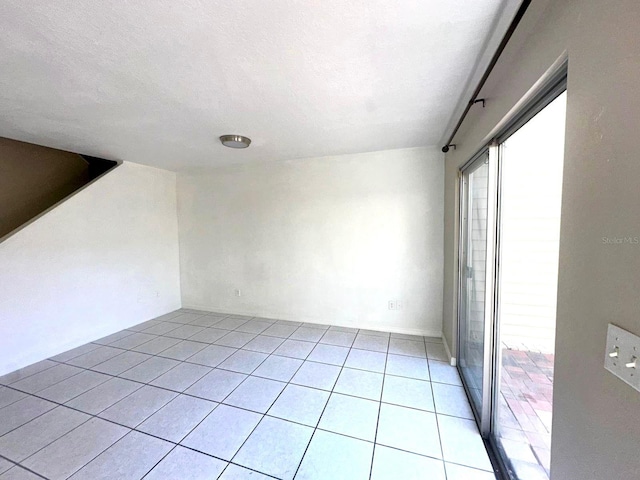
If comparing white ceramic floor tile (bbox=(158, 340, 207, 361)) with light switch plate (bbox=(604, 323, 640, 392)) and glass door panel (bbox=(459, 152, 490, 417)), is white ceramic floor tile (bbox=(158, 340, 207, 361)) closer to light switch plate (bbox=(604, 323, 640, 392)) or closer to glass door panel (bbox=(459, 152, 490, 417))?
glass door panel (bbox=(459, 152, 490, 417))

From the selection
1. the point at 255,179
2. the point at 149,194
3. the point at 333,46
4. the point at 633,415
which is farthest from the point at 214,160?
the point at 633,415

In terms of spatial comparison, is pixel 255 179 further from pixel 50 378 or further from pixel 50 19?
pixel 50 378

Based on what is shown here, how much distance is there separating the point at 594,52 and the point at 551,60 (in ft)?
0.88

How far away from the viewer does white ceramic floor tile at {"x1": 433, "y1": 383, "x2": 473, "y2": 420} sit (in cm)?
182

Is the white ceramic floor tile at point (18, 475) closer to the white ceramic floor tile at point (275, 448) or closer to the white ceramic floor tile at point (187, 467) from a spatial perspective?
the white ceramic floor tile at point (187, 467)

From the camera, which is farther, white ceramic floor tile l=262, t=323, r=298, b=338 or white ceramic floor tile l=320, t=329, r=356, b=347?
white ceramic floor tile l=262, t=323, r=298, b=338

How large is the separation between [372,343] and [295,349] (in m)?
0.91

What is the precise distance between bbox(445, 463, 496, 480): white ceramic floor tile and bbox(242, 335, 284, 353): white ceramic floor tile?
6.15 ft

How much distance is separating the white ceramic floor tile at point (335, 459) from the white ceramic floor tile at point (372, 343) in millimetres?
1240

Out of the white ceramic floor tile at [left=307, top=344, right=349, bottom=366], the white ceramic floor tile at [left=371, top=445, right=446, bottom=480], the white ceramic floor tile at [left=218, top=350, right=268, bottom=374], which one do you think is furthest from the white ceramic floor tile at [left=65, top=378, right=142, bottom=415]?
the white ceramic floor tile at [left=371, top=445, right=446, bottom=480]

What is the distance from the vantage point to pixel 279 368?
7.95 feet

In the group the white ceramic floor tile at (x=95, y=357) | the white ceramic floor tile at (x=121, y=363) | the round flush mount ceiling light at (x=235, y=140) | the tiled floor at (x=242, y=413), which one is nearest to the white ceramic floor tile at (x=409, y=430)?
the tiled floor at (x=242, y=413)

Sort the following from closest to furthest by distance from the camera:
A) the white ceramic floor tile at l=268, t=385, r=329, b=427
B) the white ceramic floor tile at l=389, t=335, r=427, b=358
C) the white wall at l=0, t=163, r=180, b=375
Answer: the white ceramic floor tile at l=268, t=385, r=329, b=427 → the white wall at l=0, t=163, r=180, b=375 → the white ceramic floor tile at l=389, t=335, r=427, b=358

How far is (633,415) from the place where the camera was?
0.54 metres
